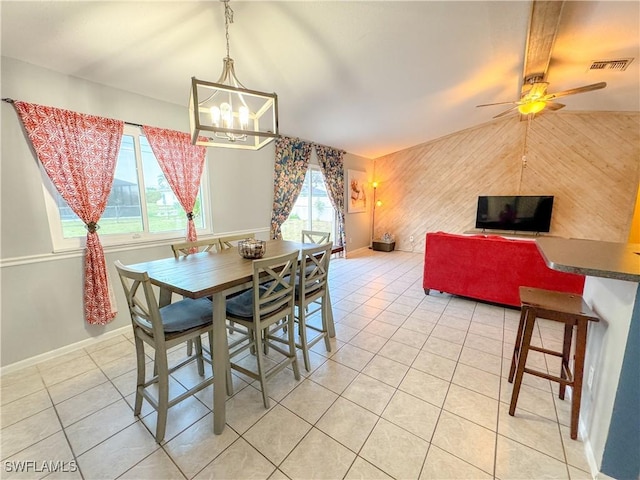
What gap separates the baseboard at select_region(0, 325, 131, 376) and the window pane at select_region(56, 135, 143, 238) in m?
1.02

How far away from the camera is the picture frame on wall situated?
20.0 feet

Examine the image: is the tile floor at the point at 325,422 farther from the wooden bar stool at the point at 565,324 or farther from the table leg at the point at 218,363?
the wooden bar stool at the point at 565,324

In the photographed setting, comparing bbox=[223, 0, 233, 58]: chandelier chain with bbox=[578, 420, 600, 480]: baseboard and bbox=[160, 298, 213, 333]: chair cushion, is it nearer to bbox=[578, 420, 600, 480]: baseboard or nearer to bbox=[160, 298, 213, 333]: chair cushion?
bbox=[160, 298, 213, 333]: chair cushion

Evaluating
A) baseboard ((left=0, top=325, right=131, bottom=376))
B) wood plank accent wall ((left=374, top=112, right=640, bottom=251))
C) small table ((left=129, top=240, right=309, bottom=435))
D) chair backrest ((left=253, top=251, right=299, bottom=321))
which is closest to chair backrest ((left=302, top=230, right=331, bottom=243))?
chair backrest ((left=253, top=251, right=299, bottom=321))

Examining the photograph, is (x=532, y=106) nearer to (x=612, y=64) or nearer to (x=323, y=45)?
(x=612, y=64)

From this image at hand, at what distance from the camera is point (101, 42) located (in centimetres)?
199

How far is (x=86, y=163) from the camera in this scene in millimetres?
2393

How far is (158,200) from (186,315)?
1.88 m

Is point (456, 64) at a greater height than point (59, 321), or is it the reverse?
point (456, 64)

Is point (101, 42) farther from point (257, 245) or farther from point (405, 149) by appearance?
point (405, 149)

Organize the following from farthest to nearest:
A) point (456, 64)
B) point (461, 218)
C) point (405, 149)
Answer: point (405, 149)
point (461, 218)
point (456, 64)

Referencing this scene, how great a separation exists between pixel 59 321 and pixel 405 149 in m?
6.77

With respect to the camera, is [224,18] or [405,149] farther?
[405,149]

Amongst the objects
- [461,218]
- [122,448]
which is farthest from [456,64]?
[122,448]
